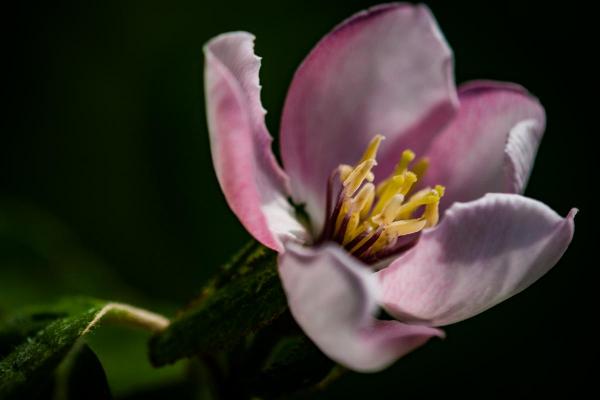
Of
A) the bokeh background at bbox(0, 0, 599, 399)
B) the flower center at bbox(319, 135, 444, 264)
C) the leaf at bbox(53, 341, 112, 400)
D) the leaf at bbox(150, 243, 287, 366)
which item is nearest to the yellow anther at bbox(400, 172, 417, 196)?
the flower center at bbox(319, 135, 444, 264)

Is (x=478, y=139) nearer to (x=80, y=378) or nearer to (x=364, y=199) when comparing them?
(x=364, y=199)

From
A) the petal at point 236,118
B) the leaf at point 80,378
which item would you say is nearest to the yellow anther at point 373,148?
the petal at point 236,118

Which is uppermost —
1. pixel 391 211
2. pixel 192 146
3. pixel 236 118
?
pixel 236 118

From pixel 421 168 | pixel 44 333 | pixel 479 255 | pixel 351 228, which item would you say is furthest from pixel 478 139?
pixel 44 333

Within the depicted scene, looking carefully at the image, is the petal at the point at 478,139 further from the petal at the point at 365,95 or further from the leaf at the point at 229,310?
the leaf at the point at 229,310

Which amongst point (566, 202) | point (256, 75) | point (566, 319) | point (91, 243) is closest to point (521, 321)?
point (566, 319)

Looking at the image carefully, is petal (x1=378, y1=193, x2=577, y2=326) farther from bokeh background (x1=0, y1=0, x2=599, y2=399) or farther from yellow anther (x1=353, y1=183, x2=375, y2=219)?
bokeh background (x1=0, y1=0, x2=599, y2=399)

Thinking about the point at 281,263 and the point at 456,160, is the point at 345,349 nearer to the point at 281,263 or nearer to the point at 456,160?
the point at 281,263
